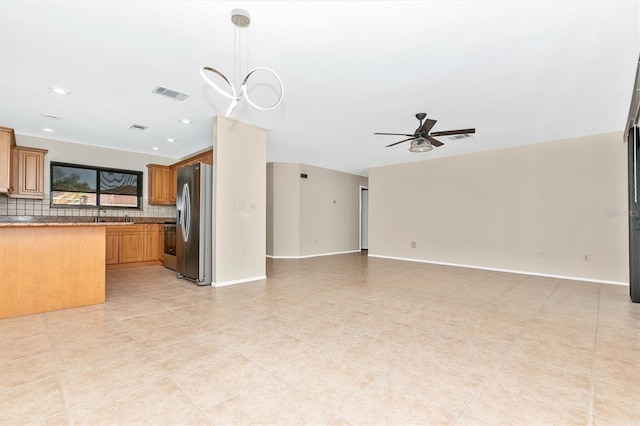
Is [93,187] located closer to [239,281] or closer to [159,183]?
[159,183]

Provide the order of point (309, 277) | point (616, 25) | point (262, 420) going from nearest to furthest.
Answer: point (262, 420) → point (616, 25) → point (309, 277)

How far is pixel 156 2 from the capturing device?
2.19 m

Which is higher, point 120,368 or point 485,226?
point 485,226

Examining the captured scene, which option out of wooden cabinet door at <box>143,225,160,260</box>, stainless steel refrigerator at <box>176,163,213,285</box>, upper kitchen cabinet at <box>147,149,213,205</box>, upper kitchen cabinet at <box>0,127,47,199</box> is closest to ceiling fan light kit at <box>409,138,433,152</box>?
stainless steel refrigerator at <box>176,163,213,285</box>

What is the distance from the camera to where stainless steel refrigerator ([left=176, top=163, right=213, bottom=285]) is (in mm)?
4664

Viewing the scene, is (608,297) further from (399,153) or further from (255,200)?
(255,200)

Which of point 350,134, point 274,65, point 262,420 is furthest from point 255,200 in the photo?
point 262,420

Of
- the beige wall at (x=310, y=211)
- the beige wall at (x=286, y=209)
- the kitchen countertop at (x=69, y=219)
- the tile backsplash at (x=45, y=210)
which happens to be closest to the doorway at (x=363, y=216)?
the beige wall at (x=310, y=211)

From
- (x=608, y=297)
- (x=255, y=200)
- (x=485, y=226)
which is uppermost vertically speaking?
(x=255, y=200)

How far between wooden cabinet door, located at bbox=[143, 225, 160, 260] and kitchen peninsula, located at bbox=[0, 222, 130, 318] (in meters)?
3.08

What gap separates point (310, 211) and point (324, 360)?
639cm

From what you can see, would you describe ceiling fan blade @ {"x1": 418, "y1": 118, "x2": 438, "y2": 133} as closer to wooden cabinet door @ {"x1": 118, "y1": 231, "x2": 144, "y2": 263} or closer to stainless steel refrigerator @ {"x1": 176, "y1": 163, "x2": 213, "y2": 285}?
stainless steel refrigerator @ {"x1": 176, "y1": 163, "x2": 213, "y2": 285}

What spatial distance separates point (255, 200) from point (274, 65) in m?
2.46

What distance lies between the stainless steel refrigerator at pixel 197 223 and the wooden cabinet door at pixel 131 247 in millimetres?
2144
